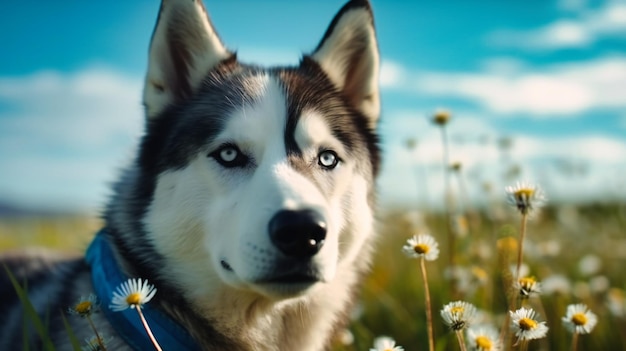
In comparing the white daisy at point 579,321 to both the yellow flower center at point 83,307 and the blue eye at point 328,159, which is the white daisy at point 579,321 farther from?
the yellow flower center at point 83,307

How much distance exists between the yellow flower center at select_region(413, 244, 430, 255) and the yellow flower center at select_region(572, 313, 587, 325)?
0.67m

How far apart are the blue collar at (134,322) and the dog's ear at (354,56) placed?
5.57 feet

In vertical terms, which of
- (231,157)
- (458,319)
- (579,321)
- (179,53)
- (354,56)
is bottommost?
(458,319)

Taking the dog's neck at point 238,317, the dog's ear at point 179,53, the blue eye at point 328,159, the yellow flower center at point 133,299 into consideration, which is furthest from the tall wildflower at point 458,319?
the dog's ear at point 179,53

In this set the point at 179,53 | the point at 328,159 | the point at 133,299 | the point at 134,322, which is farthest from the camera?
the point at 179,53

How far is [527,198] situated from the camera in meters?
2.23

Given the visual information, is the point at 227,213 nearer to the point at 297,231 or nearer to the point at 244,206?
the point at 244,206

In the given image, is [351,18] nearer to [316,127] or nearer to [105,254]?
[316,127]

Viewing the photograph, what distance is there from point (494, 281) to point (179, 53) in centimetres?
292

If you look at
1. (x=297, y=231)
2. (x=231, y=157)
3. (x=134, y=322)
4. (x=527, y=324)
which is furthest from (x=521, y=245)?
(x=134, y=322)

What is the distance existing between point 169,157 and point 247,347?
1.00 meters

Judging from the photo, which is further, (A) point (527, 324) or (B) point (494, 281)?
(B) point (494, 281)

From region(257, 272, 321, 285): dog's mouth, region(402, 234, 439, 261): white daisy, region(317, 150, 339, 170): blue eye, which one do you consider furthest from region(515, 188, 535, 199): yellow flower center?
region(317, 150, 339, 170): blue eye

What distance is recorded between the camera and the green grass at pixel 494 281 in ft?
12.6
